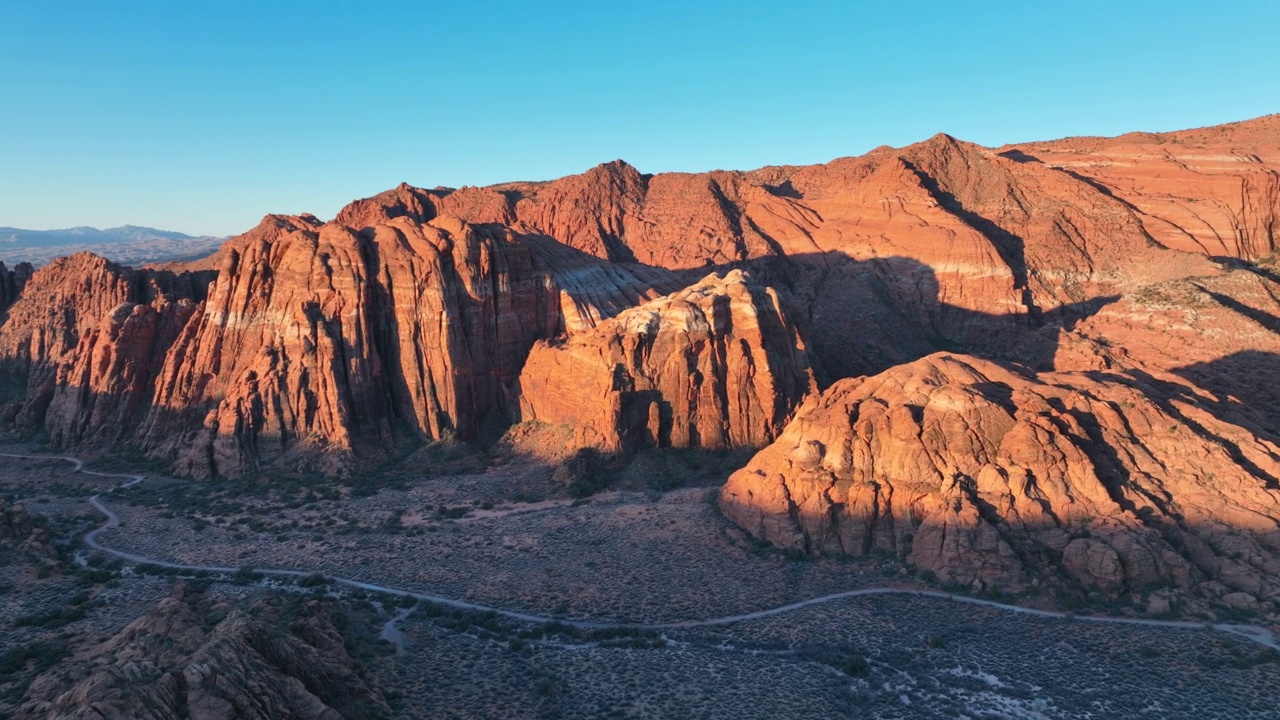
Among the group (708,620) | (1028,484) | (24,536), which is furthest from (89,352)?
(1028,484)

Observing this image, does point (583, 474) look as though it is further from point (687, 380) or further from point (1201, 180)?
point (1201, 180)

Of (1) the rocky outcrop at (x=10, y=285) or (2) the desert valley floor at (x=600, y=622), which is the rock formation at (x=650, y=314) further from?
(2) the desert valley floor at (x=600, y=622)

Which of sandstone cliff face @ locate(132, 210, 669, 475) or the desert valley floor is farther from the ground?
sandstone cliff face @ locate(132, 210, 669, 475)

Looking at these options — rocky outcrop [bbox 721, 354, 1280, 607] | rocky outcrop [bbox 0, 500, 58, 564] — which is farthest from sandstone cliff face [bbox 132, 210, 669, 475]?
rocky outcrop [bbox 721, 354, 1280, 607]

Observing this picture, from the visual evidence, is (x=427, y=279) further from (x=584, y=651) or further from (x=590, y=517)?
(x=584, y=651)

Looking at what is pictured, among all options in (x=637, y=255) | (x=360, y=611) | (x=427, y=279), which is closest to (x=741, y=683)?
(x=360, y=611)

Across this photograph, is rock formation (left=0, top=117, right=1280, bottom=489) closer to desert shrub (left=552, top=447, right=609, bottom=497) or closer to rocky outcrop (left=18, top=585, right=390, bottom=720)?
desert shrub (left=552, top=447, right=609, bottom=497)
